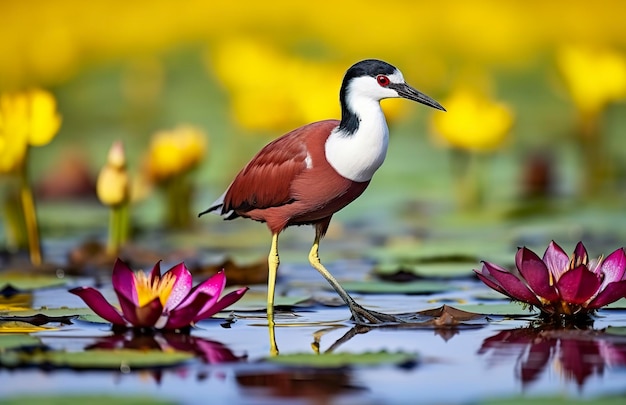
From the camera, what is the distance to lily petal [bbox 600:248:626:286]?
4832 millimetres

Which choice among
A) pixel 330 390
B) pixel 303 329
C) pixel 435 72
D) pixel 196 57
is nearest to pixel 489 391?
pixel 330 390

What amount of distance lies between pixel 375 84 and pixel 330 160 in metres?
0.36

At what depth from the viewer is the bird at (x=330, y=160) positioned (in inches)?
205

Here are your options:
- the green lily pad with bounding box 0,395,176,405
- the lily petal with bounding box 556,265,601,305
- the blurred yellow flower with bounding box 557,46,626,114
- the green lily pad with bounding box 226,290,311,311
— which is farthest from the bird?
the blurred yellow flower with bounding box 557,46,626,114

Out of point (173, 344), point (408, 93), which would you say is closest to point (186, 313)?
point (173, 344)

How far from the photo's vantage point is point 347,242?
340 inches

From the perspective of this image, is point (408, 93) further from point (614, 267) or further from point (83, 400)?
point (83, 400)

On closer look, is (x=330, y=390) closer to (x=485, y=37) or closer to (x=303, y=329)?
(x=303, y=329)

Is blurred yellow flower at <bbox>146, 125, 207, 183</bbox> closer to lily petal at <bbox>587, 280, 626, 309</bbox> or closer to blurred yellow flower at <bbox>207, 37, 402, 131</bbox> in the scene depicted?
blurred yellow flower at <bbox>207, 37, 402, 131</bbox>

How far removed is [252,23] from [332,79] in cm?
560

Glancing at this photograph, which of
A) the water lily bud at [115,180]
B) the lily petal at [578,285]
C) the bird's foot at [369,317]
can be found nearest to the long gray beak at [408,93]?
the bird's foot at [369,317]

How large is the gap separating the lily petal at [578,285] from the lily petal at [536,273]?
0.13 feet

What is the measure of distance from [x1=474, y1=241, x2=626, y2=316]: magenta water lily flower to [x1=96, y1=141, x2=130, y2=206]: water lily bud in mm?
2711

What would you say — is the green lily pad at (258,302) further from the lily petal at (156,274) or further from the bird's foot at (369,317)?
the lily petal at (156,274)
